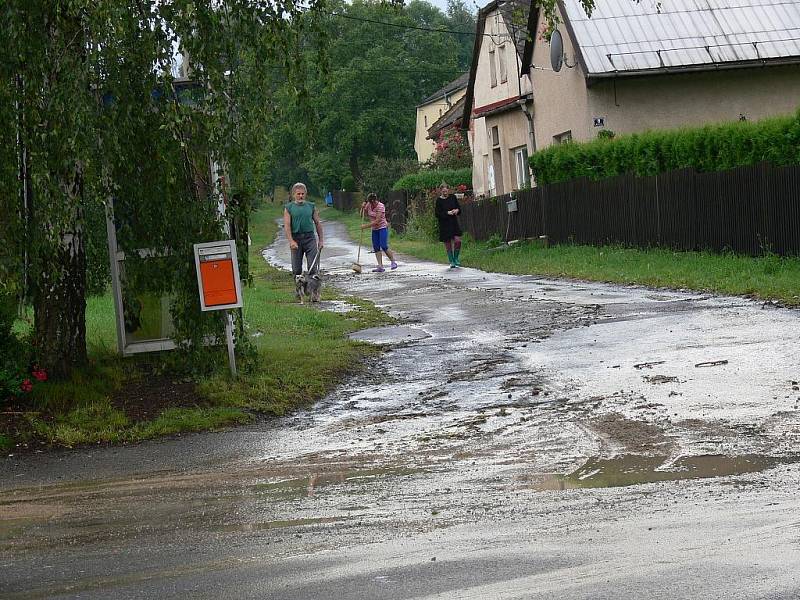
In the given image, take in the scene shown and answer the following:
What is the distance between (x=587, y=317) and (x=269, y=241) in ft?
145

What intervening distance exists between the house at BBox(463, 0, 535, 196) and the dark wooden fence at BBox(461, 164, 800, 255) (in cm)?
691

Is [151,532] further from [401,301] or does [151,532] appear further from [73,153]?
[401,301]

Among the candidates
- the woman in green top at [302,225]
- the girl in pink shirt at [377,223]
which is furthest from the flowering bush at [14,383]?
the girl in pink shirt at [377,223]

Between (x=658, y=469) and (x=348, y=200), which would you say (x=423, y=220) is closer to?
(x=658, y=469)

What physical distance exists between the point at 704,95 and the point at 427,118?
55.8 m

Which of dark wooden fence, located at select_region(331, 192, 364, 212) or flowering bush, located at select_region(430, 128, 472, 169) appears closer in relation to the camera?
flowering bush, located at select_region(430, 128, 472, 169)

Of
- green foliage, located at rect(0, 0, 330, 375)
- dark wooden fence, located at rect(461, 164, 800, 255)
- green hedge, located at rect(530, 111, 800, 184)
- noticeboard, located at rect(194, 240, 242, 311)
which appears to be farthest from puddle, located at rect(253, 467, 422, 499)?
green hedge, located at rect(530, 111, 800, 184)

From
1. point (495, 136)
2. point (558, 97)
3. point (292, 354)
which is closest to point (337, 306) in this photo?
point (292, 354)

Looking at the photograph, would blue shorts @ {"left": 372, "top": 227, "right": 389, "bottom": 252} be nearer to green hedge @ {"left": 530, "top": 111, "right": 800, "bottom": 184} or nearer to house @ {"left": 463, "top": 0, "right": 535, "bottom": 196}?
green hedge @ {"left": 530, "top": 111, "right": 800, "bottom": 184}

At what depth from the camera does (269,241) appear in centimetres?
5834

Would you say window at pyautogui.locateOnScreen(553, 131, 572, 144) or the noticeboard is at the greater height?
window at pyautogui.locateOnScreen(553, 131, 572, 144)

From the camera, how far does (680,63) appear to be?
31.6m

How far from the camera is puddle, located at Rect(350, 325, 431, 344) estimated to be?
14.5m

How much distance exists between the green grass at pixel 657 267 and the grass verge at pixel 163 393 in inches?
228
